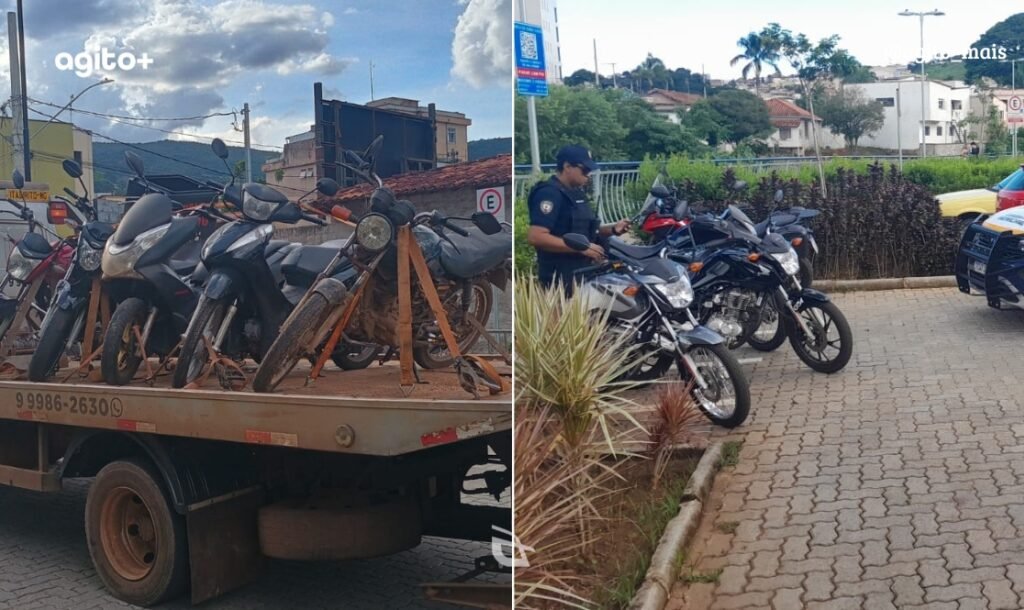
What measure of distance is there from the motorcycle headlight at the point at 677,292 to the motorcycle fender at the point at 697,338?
0.18 meters

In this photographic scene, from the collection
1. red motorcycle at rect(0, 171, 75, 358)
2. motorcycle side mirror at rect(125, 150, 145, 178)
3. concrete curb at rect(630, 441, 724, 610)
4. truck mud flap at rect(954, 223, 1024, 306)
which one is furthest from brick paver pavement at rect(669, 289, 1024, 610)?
red motorcycle at rect(0, 171, 75, 358)

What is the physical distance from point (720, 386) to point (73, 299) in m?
3.91

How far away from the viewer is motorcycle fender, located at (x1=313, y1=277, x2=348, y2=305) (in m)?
3.79

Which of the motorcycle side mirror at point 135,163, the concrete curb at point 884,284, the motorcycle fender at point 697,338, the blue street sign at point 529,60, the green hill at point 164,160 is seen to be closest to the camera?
the blue street sign at point 529,60

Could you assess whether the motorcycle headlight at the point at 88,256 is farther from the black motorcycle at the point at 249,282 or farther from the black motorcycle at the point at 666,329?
the black motorcycle at the point at 666,329

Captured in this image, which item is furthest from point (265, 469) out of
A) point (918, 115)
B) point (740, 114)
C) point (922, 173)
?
point (918, 115)

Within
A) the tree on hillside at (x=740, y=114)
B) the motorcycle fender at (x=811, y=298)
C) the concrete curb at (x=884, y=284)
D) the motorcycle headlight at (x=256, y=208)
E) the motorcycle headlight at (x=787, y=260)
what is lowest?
the concrete curb at (x=884, y=284)

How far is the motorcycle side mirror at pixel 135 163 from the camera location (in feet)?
13.6

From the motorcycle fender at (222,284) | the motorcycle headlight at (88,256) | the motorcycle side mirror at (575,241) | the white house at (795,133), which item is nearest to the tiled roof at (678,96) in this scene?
the motorcycle side mirror at (575,241)

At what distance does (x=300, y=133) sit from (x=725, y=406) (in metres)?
4.14

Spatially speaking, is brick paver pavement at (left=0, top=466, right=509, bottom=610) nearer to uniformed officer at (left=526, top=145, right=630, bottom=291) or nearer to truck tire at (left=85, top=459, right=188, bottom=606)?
truck tire at (left=85, top=459, right=188, bottom=606)

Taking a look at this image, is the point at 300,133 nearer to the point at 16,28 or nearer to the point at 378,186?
the point at 378,186

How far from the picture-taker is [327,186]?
358 centimetres

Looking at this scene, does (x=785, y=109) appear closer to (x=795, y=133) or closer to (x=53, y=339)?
(x=795, y=133)
